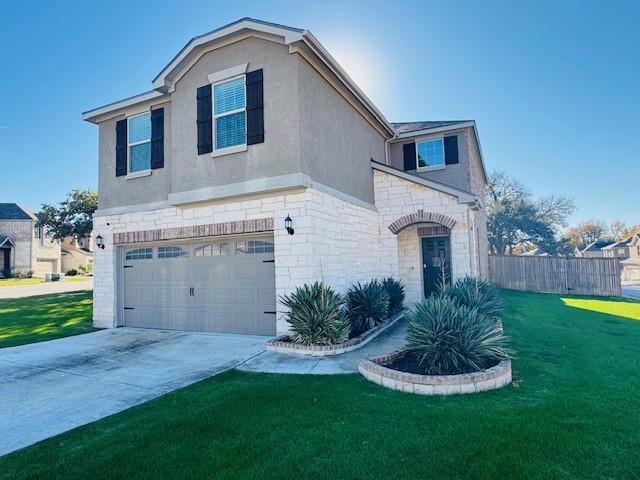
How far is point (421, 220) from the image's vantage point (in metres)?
11.4

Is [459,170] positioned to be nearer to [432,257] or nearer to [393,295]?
[432,257]

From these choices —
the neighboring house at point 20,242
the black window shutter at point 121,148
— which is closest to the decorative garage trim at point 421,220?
the black window shutter at point 121,148

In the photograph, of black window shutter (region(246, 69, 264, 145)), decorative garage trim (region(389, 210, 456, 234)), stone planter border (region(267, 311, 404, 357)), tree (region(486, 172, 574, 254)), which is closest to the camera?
stone planter border (region(267, 311, 404, 357))

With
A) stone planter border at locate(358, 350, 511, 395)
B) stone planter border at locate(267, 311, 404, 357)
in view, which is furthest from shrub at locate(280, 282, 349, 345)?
stone planter border at locate(358, 350, 511, 395)

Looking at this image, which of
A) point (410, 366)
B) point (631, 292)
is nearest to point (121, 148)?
→ point (410, 366)

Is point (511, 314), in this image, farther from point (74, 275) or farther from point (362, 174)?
point (74, 275)

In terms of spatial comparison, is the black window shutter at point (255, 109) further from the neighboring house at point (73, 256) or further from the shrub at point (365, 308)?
the neighboring house at point (73, 256)

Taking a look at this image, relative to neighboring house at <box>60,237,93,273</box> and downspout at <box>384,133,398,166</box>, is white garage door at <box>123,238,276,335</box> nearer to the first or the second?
downspout at <box>384,133,398,166</box>

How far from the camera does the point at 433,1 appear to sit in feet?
36.4

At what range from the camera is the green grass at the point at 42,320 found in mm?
9414

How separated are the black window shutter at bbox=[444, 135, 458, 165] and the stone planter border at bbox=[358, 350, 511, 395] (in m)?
9.78

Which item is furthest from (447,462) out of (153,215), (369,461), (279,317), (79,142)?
(79,142)

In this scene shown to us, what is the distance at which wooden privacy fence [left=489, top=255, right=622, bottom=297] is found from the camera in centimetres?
1661

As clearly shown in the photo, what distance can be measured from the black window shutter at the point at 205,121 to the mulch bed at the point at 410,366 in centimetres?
643
